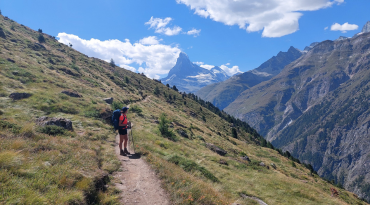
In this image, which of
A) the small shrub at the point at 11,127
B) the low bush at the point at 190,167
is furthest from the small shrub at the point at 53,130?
the low bush at the point at 190,167

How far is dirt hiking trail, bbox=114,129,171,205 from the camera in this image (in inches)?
302

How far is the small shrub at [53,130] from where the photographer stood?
503 inches

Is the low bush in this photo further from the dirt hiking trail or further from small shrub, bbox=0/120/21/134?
small shrub, bbox=0/120/21/134

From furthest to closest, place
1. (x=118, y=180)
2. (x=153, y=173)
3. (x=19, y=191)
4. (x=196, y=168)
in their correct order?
(x=196, y=168) → (x=153, y=173) → (x=118, y=180) → (x=19, y=191)

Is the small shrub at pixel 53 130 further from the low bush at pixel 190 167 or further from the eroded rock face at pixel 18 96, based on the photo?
the eroded rock face at pixel 18 96

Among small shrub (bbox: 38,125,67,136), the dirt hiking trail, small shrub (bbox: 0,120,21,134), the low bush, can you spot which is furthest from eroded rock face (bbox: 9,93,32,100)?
the low bush

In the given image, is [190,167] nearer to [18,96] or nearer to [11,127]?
[11,127]

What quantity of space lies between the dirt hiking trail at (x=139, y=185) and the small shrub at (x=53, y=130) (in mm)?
6107

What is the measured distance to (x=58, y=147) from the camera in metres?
9.42

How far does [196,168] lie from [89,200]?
8118mm

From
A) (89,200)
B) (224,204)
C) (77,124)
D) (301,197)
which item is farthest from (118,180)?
(301,197)

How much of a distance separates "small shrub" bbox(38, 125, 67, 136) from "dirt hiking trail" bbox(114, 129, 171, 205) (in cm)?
611

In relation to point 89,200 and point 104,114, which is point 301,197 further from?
point 104,114

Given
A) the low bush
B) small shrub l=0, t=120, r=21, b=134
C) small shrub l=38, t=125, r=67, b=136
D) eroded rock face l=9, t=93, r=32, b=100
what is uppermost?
eroded rock face l=9, t=93, r=32, b=100
